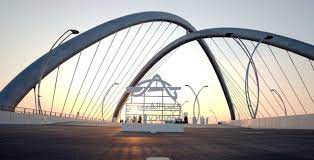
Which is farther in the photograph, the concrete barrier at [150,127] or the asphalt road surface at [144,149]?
the concrete barrier at [150,127]

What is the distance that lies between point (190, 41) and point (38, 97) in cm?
2535

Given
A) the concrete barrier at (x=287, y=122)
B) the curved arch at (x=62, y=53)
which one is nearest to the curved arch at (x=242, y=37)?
the curved arch at (x=62, y=53)

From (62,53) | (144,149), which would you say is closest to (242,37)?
(62,53)

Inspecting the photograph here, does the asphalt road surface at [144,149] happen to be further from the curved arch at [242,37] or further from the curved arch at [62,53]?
the curved arch at [242,37]

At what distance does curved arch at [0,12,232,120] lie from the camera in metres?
40.4

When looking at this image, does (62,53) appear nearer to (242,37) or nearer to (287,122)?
(287,122)

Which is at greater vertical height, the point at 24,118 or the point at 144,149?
the point at 24,118

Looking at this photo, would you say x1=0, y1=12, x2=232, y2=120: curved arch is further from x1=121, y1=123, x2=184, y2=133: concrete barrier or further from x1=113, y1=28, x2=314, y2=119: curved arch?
x1=121, y1=123, x2=184, y2=133: concrete barrier

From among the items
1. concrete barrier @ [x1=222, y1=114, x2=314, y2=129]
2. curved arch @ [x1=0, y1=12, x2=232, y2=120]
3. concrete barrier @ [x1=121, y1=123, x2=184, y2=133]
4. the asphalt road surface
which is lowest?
the asphalt road surface

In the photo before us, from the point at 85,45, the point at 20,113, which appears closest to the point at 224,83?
the point at 85,45

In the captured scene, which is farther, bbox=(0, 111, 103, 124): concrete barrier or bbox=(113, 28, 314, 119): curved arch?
bbox=(113, 28, 314, 119): curved arch

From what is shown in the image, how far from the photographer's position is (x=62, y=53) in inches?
1743

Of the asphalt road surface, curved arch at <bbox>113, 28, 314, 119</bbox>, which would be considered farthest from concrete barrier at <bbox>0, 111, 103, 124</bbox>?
the asphalt road surface

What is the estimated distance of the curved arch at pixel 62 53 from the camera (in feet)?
133
